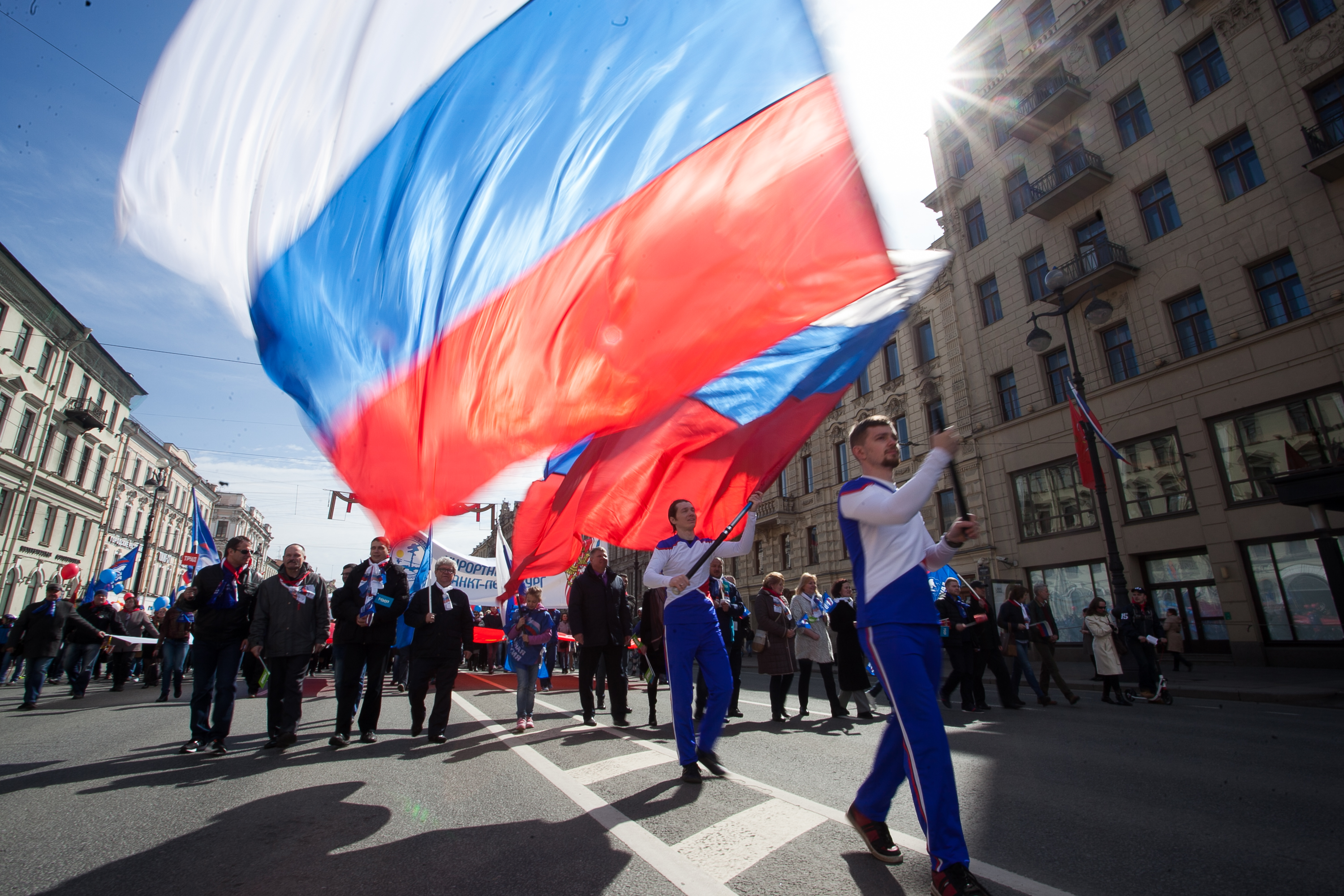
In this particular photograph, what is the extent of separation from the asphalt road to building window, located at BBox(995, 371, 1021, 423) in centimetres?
1793

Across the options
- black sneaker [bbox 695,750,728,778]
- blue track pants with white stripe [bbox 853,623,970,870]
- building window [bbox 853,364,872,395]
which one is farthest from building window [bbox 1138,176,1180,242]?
blue track pants with white stripe [bbox 853,623,970,870]

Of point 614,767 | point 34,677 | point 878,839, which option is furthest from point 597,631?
point 34,677

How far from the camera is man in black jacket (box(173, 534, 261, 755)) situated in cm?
611

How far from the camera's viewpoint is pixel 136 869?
3.00m

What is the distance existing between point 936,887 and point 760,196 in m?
3.31

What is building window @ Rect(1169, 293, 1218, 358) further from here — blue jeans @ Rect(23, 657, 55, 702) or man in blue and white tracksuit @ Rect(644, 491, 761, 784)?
blue jeans @ Rect(23, 657, 55, 702)

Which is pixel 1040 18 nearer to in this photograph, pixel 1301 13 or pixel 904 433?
pixel 1301 13

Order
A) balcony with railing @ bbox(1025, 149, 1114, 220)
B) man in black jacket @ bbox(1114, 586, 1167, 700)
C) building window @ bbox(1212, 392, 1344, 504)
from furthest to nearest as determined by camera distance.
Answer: balcony with railing @ bbox(1025, 149, 1114, 220) → building window @ bbox(1212, 392, 1344, 504) → man in black jacket @ bbox(1114, 586, 1167, 700)

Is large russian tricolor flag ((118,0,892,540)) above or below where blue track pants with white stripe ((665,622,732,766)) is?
above

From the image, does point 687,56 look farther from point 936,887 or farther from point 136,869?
point 136,869

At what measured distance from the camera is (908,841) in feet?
10.6

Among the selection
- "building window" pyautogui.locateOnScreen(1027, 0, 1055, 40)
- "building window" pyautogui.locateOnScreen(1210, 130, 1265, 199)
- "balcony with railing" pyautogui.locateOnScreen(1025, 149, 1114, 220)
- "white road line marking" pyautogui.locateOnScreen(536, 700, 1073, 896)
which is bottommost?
"white road line marking" pyautogui.locateOnScreen(536, 700, 1073, 896)

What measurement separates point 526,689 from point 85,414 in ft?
134

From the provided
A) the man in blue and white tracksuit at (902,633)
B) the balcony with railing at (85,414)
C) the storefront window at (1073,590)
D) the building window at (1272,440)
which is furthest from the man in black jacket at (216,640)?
the balcony with railing at (85,414)
